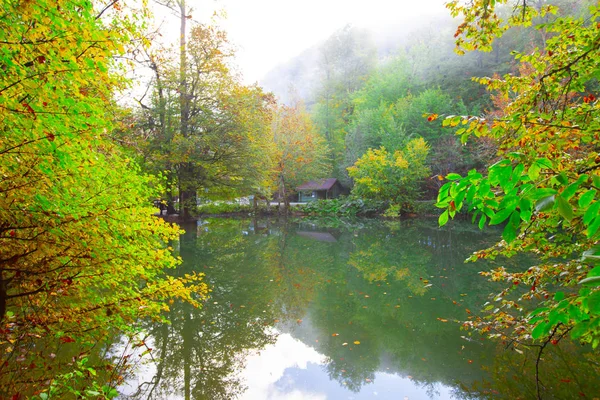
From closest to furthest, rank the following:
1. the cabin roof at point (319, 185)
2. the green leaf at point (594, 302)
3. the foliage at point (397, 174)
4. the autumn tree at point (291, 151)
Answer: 1. the green leaf at point (594, 302)
2. the foliage at point (397, 174)
3. the autumn tree at point (291, 151)
4. the cabin roof at point (319, 185)

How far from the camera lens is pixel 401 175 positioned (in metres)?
27.8

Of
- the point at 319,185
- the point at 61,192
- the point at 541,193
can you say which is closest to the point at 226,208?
the point at 319,185

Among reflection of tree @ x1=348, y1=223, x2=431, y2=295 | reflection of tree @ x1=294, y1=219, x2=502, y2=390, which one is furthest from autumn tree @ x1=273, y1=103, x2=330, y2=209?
reflection of tree @ x1=294, y1=219, x2=502, y2=390

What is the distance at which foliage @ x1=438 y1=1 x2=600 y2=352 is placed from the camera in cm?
122

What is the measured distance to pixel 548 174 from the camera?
1.80m

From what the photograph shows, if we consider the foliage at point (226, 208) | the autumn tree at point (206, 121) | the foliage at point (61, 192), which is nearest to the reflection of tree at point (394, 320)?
the foliage at point (61, 192)

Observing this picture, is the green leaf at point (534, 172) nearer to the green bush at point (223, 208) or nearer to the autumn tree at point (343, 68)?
the green bush at point (223, 208)

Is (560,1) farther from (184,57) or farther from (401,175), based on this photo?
(184,57)

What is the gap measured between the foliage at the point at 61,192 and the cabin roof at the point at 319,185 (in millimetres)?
35671

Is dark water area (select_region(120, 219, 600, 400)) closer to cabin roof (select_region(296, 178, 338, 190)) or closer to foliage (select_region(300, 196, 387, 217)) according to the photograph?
foliage (select_region(300, 196, 387, 217))

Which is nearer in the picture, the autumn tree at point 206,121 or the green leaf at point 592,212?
the green leaf at point 592,212

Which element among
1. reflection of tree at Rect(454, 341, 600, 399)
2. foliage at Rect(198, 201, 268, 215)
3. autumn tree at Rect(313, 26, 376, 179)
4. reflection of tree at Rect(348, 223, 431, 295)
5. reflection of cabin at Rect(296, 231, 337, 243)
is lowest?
foliage at Rect(198, 201, 268, 215)

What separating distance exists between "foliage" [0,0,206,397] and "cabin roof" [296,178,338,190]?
117ft

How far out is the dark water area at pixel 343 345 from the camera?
3959 mm
